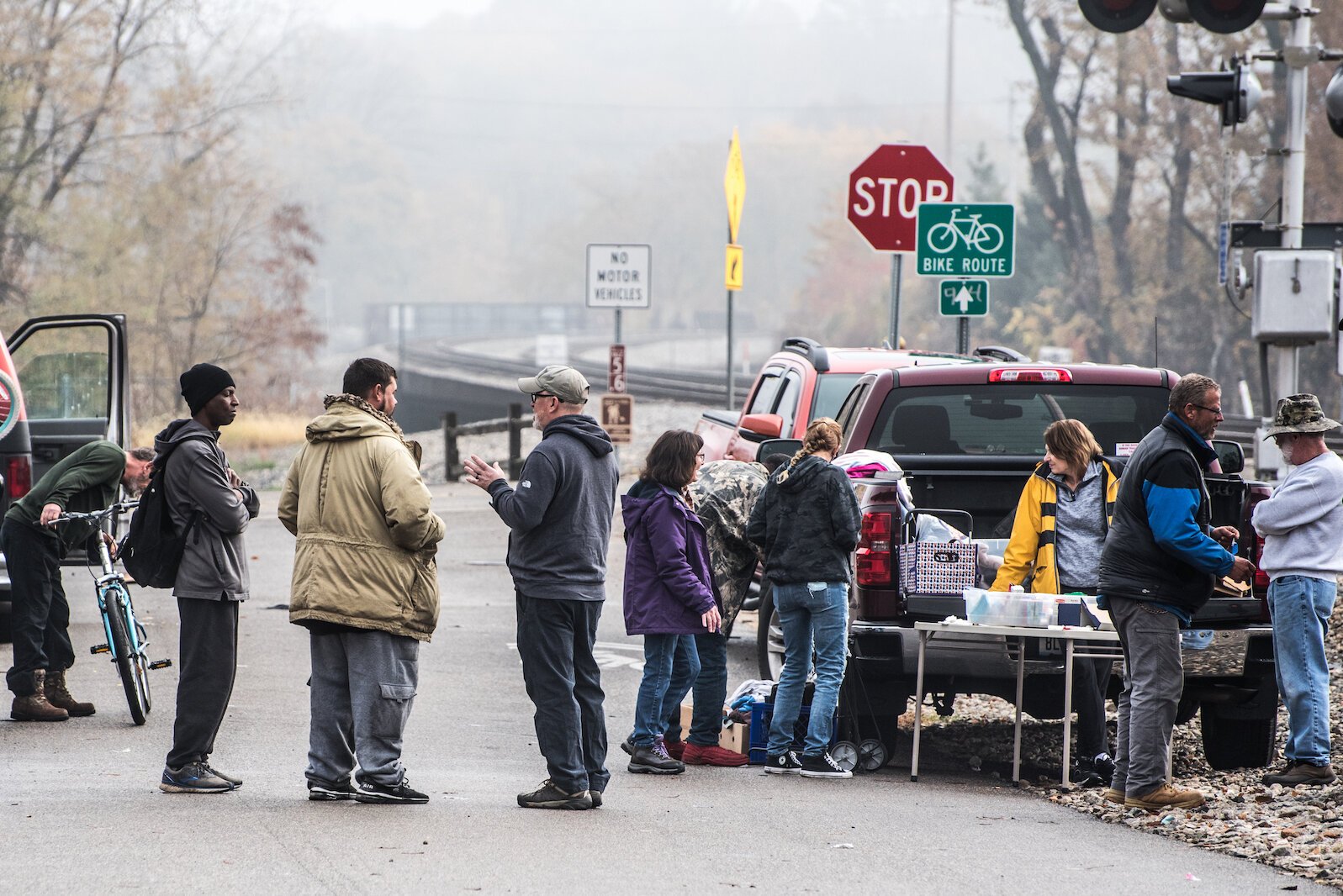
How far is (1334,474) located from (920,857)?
2.78 metres

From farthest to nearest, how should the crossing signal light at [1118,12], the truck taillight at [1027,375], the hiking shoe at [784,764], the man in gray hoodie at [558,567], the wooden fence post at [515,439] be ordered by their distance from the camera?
the wooden fence post at [515,439], the crossing signal light at [1118,12], the truck taillight at [1027,375], the hiking shoe at [784,764], the man in gray hoodie at [558,567]

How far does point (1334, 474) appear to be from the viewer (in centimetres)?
770

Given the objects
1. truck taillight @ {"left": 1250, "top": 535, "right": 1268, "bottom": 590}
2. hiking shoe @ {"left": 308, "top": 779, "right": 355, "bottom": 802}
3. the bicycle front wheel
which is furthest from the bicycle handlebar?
truck taillight @ {"left": 1250, "top": 535, "right": 1268, "bottom": 590}

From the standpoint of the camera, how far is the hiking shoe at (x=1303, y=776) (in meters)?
7.53

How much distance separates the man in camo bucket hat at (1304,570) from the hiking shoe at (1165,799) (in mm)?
595

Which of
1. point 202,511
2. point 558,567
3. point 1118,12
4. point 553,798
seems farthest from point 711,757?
point 1118,12

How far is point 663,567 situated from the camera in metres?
8.03

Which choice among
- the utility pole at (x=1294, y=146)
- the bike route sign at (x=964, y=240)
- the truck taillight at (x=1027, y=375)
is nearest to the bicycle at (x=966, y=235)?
the bike route sign at (x=964, y=240)

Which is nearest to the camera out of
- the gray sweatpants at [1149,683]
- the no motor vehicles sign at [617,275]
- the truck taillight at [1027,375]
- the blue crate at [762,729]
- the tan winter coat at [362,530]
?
the tan winter coat at [362,530]

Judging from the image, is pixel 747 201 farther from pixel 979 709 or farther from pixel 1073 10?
pixel 979 709

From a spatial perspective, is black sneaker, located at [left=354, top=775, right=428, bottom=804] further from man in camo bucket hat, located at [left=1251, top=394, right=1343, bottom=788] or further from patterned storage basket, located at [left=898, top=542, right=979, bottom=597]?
man in camo bucket hat, located at [left=1251, top=394, right=1343, bottom=788]

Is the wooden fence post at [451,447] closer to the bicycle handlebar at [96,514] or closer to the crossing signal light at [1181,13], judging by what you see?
the crossing signal light at [1181,13]

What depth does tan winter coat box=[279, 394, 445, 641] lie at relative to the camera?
22.0 feet

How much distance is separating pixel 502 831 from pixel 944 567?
241cm
